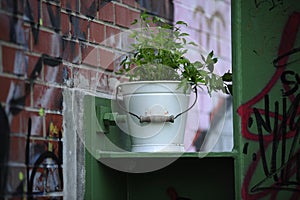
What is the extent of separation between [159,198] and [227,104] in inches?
108

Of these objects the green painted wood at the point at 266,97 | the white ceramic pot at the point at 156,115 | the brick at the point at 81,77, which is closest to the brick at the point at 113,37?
the brick at the point at 81,77

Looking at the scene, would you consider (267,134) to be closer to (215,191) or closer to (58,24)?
(215,191)

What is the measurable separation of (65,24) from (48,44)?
177 mm

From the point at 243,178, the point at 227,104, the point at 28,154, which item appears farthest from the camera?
the point at 227,104

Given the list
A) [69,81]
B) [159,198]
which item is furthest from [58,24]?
[159,198]

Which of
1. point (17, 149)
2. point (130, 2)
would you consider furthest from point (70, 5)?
point (17, 149)

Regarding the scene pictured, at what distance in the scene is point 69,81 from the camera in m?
2.69

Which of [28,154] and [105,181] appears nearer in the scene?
[28,154]

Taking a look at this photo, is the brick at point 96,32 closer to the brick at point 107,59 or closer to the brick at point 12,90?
the brick at point 107,59

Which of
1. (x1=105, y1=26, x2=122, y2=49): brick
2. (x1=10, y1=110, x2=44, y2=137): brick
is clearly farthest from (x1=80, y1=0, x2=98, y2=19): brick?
(x1=10, y1=110, x2=44, y2=137): brick

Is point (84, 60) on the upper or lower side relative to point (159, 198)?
upper

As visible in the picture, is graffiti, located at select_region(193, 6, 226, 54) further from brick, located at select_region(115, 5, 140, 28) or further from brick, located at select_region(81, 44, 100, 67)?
brick, located at select_region(81, 44, 100, 67)

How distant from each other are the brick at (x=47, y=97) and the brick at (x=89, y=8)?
0.44 m

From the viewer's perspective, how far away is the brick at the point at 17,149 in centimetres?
222
